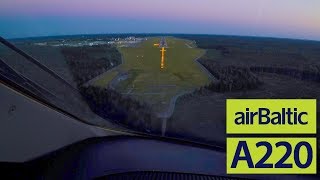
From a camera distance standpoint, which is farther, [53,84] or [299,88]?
[53,84]

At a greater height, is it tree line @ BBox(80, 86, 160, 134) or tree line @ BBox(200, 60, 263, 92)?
tree line @ BBox(200, 60, 263, 92)

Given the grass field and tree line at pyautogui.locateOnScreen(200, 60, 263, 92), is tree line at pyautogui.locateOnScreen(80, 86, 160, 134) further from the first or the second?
tree line at pyautogui.locateOnScreen(200, 60, 263, 92)

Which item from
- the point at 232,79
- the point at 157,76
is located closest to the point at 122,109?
the point at 157,76

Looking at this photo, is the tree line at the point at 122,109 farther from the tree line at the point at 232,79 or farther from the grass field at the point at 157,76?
the tree line at the point at 232,79

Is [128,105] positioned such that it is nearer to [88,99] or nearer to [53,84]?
[88,99]

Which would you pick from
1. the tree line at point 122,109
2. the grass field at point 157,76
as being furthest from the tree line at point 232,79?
the tree line at point 122,109

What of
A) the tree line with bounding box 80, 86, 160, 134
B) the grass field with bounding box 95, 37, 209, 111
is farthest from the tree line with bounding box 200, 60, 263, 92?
the tree line with bounding box 80, 86, 160, 134

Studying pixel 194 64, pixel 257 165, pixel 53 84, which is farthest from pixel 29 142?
pixel 257 165

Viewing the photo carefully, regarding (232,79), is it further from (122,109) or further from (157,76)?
(122,109)

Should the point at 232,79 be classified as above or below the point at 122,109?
above
